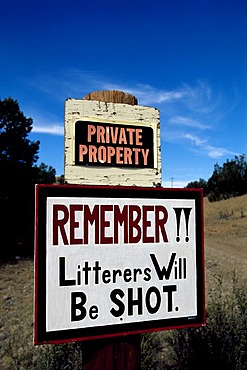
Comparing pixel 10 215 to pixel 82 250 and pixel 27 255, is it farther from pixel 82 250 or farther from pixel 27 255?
pixel 82 250

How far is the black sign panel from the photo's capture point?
2039 millimetres

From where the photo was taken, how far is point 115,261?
1.93 m

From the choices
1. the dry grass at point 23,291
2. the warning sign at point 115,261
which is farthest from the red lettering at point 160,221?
the dry grass at point 23,291

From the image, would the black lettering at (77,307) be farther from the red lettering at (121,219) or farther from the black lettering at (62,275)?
the red lettering at (121,219)

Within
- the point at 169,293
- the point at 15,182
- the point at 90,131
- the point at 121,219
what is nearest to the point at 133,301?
the point at 169,293

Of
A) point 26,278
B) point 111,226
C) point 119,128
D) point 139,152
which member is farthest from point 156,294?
point 26,278

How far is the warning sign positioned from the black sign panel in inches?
7.1

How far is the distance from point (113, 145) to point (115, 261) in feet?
2.04

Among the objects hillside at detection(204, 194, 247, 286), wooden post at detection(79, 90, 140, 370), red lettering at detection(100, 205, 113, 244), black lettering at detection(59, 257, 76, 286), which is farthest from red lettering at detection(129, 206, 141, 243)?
hillside at detection(204, 194, 247, 286)

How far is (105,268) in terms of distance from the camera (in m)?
1.91

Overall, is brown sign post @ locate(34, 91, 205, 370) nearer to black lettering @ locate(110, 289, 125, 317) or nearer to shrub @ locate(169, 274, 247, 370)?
black lettering @ locate(110, 289, 125, 317)

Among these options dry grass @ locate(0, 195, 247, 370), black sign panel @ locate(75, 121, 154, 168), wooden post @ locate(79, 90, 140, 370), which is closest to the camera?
wooden post @ locate(79, 90, 140, 370)

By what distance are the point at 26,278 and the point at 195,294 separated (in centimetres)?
809

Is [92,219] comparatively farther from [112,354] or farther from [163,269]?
[112,354]
